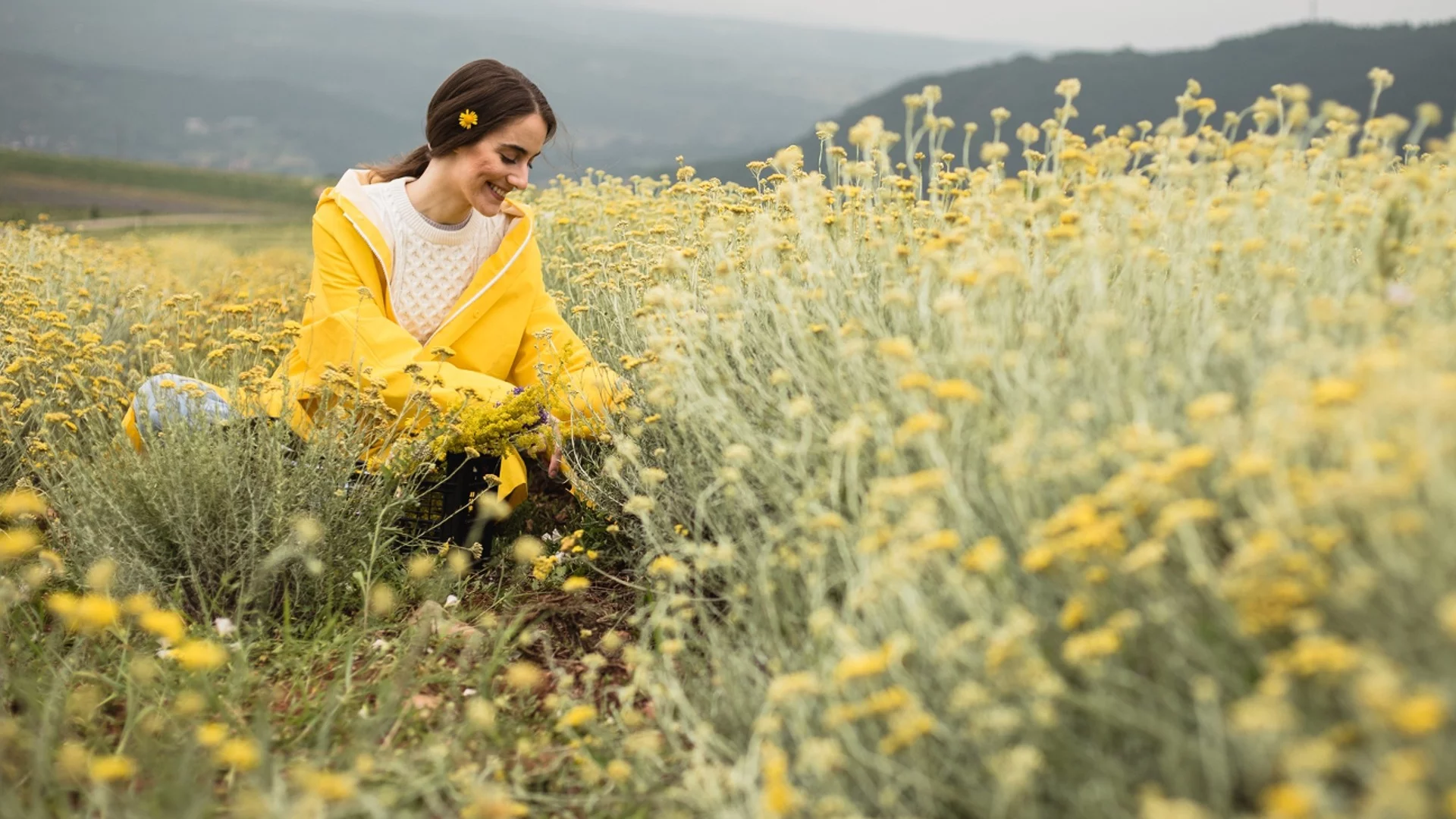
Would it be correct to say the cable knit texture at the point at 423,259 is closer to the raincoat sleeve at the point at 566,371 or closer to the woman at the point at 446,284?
the woman at the point at 446,284

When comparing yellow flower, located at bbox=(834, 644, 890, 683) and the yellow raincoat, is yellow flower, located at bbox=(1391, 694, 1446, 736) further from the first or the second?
the yellow raincoat

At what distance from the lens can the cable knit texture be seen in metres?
3.21

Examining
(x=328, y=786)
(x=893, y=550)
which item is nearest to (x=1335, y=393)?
(x=893, y=550)

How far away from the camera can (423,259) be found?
10.7 ft

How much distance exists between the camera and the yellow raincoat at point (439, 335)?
2.84m

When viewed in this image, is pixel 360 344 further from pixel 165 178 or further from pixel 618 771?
pixel 165 178

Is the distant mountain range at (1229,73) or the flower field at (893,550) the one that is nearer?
the flower field at (893,550)

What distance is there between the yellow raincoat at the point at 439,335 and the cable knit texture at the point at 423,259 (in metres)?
0.04

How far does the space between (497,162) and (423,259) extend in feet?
1.43

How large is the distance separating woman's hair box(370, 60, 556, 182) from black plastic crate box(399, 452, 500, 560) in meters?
1.00

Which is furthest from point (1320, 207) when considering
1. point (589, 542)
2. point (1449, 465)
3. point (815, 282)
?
point (589, 542)

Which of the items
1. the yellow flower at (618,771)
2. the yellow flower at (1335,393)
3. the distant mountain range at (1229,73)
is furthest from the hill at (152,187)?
the yellow flower at (1335,393)

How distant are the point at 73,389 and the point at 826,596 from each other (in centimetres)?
277

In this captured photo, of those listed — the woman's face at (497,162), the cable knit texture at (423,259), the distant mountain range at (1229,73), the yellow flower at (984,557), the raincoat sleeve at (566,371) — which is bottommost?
the raincoat sleeve at (566,371)
